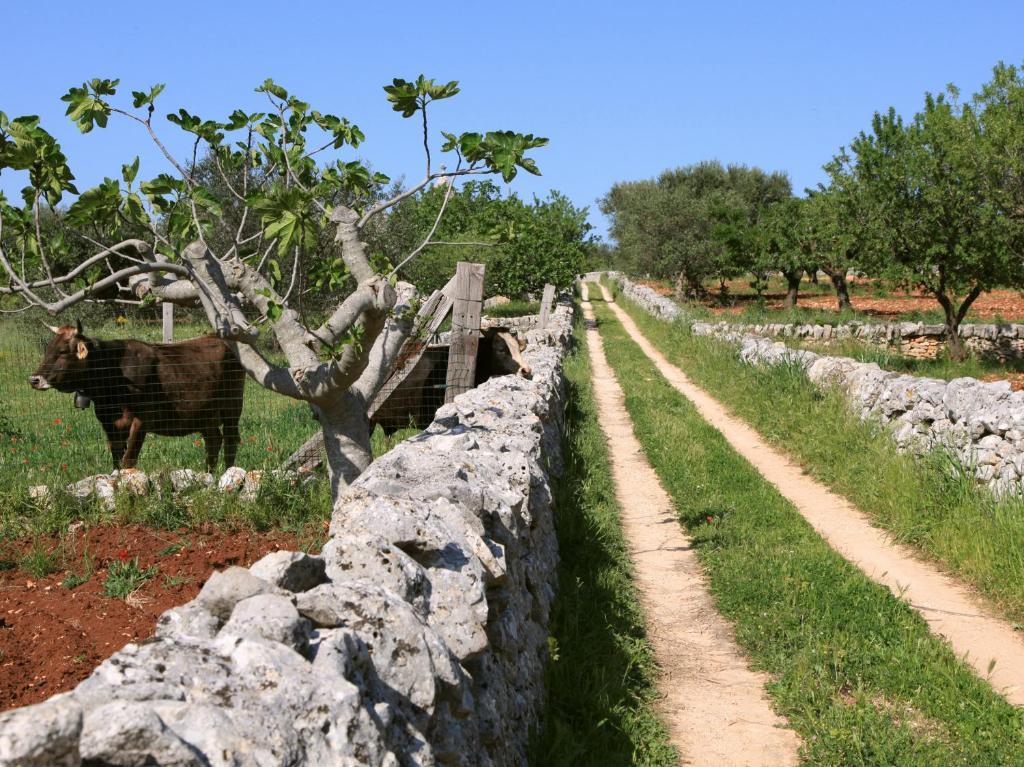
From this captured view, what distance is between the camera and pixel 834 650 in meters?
6.18

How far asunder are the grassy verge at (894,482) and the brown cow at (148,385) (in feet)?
23.2

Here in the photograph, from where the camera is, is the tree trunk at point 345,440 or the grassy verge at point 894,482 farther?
the grassy verge at point 894,482

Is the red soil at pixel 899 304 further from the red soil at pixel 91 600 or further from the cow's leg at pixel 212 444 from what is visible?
the red soil at pixel 91 600

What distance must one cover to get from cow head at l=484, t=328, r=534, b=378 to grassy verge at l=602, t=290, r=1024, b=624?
13.0 ft

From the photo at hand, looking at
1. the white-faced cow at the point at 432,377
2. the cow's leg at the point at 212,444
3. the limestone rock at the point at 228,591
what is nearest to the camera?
the limestone rock at the point at 228,591

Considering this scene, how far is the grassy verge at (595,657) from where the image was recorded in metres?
5.01

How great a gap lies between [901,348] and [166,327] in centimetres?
2119

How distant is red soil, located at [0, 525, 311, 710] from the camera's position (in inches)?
195

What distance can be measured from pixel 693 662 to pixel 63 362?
268 inches

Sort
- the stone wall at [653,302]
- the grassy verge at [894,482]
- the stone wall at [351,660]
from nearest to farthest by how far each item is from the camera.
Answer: the stone wall at [351,660] → the grassy verge at [894,482] → the stone wall at [653,302]

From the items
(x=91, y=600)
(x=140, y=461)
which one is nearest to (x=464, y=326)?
(x=140, y=461)

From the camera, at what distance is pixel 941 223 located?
20531 millimetres

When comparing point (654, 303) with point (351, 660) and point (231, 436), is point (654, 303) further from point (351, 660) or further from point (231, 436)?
point (351, 660)

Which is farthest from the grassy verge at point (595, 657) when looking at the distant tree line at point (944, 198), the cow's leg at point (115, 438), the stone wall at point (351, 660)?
the distant tree line at point (944, 198)
